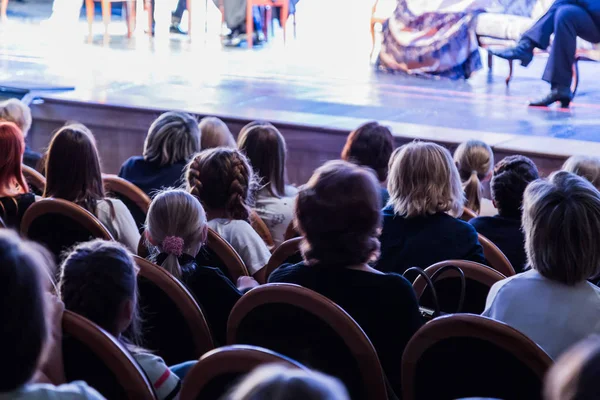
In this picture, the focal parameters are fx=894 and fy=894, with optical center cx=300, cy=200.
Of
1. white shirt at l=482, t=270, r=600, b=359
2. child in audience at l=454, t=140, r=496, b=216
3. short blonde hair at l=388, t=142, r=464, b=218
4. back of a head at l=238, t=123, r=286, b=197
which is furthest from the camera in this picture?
child in audience at l=454, t=140, r=496, b=216

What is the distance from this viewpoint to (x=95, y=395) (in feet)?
4.17

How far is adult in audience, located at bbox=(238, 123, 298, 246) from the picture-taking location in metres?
3.16

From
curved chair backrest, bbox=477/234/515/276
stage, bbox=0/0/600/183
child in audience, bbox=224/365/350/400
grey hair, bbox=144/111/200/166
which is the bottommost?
stage, bbox=0/0/600/183

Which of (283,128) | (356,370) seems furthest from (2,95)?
(356,370)

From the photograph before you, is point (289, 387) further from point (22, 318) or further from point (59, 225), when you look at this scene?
point (59, 225)

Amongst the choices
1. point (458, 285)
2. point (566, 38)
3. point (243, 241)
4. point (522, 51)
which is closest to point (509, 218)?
point (458, 285)

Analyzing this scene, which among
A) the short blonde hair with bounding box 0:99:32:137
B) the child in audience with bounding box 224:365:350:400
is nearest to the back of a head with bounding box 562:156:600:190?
the child in audience with bounding box 224:365:350:400

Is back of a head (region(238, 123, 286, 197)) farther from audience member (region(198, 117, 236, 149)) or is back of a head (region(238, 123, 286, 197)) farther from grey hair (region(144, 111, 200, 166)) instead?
audience member (region(198, 117, 236, 149))

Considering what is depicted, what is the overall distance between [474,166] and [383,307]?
1.82m

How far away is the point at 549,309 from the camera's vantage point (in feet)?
5.91

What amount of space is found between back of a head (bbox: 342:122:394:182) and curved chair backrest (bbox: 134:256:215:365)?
1.56 metres

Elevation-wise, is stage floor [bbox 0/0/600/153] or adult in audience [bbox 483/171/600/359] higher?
adult in audience [bbox 483/171/600/359]

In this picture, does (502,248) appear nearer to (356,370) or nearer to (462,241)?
(462,241)

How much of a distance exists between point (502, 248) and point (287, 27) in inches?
273
